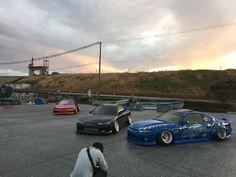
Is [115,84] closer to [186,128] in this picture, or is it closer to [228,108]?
[228,108]

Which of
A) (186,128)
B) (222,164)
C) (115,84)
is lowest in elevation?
(222,164)

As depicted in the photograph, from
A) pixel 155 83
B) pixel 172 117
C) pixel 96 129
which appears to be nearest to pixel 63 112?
pixel 96 129

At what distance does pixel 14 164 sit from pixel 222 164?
19.2 ft

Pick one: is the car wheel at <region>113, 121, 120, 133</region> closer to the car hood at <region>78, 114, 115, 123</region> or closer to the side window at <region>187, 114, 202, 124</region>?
the car hood at <region>78, 114, 115, 123</region>

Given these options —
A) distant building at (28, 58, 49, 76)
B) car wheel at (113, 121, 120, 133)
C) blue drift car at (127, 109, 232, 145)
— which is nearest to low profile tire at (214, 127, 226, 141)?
blue drift car at (127, 109, 232, 145)

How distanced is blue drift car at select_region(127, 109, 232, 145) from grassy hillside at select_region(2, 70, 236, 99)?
100 ft

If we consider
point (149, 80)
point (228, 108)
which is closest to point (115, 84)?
point (149, 80)

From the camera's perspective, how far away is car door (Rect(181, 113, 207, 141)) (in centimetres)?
909

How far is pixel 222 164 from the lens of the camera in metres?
6.56

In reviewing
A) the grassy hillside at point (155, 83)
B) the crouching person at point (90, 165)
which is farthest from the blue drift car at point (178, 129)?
the grassy hillside at point (155, 83)

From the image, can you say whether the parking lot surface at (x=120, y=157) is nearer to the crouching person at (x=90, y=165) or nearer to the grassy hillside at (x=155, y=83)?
the crouching person at (x=90, y=165)

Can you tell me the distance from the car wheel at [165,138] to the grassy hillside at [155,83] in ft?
106

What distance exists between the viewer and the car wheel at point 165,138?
28.1ft

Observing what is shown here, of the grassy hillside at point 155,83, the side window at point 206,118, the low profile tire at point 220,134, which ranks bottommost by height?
the low profile tire at point 220,134
